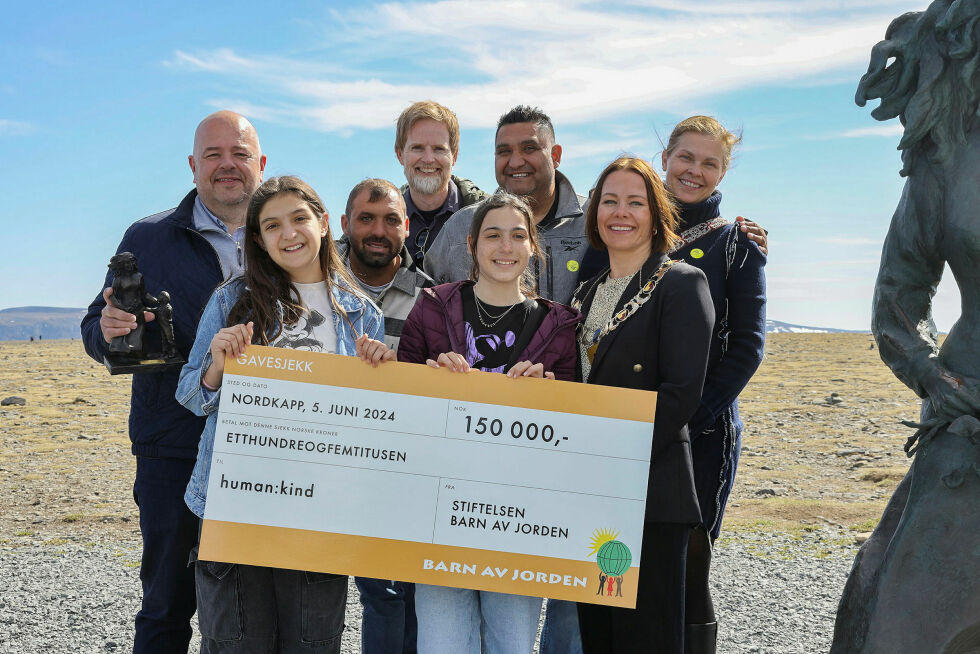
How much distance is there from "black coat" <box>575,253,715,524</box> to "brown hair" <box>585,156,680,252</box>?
0.26 m

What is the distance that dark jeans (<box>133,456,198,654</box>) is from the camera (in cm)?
491

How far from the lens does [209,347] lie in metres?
4.29

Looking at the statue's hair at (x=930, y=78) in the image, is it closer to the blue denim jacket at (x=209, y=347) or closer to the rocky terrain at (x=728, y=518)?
the blue denim jacket at (x=209, y=347)

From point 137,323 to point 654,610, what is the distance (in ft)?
9.86

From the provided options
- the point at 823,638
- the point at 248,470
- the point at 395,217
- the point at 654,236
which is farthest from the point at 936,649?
the point at 823,638

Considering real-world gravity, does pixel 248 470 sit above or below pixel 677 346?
below

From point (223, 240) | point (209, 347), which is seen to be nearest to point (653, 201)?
point (209, 347)

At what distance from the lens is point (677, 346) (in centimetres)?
399

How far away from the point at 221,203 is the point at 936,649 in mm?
4450

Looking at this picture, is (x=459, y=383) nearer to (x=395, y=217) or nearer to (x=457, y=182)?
(x=395, y=217)

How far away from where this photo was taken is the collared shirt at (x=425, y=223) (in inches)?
236

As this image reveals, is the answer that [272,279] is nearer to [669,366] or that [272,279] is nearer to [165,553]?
[165,553]

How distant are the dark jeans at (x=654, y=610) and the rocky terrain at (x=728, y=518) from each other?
315 cm

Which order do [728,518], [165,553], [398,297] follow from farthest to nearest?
[728,518]
[398,297]
[165,553]
